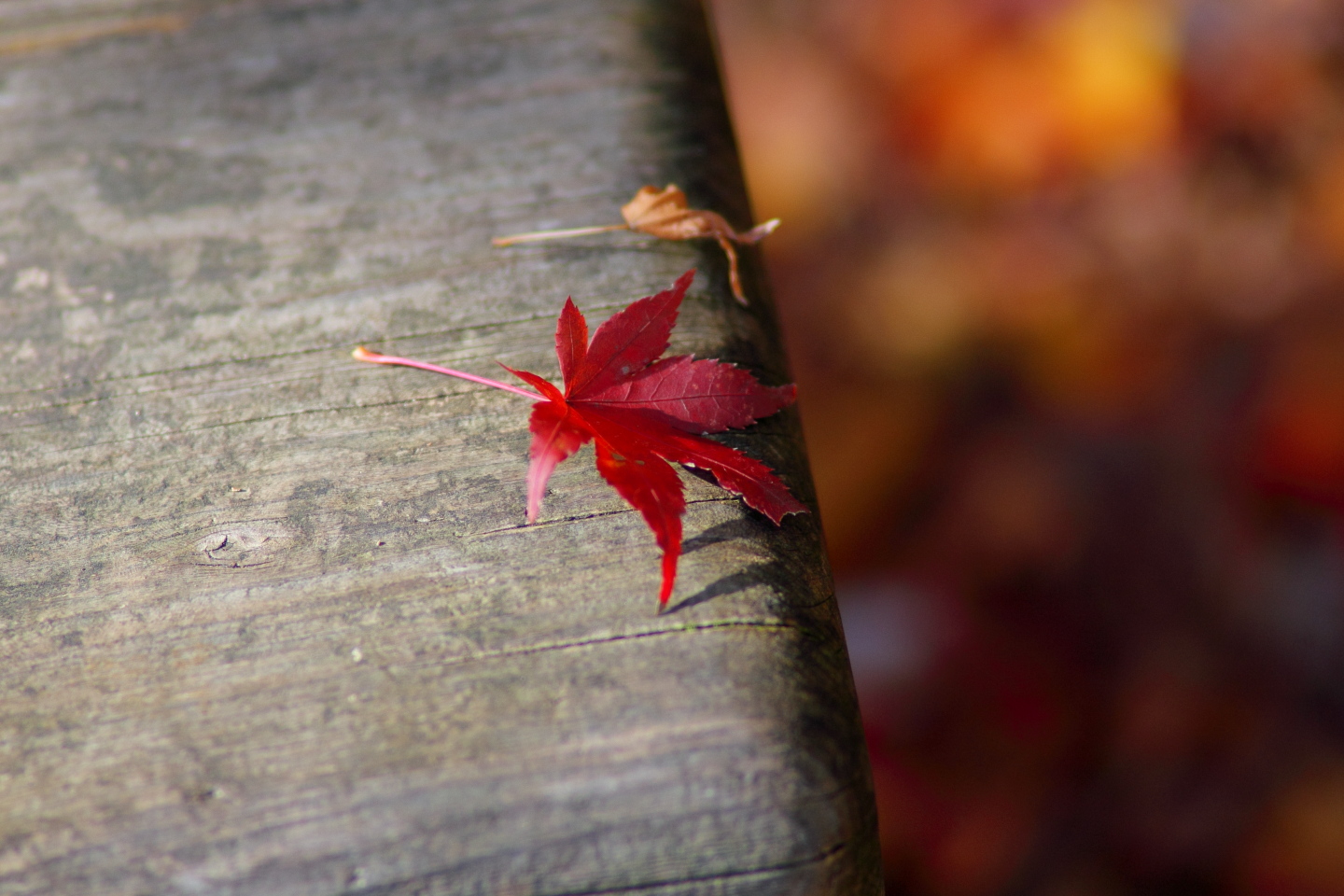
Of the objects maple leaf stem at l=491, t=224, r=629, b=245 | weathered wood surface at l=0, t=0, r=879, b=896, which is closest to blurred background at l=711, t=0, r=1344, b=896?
weathered wood surface at l=0, t=0, r=879, b=896

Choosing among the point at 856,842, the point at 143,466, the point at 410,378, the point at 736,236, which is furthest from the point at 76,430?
the point at 856,842

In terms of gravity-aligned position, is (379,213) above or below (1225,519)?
above

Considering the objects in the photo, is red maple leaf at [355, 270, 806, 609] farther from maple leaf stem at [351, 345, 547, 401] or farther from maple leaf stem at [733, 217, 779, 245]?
maple leaf stem at [733, 217, 779, 245]

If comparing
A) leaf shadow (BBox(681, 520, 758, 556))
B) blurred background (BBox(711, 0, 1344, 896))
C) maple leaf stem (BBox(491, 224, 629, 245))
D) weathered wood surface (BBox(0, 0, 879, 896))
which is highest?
maple leaf stem (BBox(491, 224, 629, 245))

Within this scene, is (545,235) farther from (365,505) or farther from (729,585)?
(729,585)

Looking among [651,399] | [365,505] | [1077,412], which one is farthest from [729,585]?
[1077,412]

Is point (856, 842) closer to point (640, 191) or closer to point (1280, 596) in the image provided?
point (640, 191)

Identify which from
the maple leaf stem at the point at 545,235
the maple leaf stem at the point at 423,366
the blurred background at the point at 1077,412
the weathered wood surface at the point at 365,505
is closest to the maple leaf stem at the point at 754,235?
the weathered wood surface at the point at 365,505
